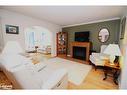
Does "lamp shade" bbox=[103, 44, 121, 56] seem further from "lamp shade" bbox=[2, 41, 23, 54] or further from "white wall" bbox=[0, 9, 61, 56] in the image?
"lamp shade" bbox=[2, 41, 23, 54]

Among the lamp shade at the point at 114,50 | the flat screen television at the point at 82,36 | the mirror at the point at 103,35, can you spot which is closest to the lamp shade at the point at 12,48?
the lamp shade at the point at 114,50

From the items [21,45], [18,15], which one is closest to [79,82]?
[21,45]

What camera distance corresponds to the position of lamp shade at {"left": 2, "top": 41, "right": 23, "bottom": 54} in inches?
62.4

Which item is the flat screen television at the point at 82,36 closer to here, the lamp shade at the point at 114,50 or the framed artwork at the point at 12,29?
the lamp shade at the point at 114,50

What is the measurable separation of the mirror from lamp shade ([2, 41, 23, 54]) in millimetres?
2804

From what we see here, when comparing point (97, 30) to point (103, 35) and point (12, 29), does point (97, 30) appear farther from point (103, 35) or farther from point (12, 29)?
point (12, 29)

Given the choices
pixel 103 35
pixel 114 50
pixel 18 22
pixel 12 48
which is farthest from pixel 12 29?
pixel 103 35

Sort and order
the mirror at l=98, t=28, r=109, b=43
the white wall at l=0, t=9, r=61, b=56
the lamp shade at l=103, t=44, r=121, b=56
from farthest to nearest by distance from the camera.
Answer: the mirror at l=98, t=28, r=109, b=43, the lamp shade at l=103, t=44, r=121, b=56, the white wall at l=0, t=9, r=61, b=56

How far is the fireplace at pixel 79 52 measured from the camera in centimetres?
364

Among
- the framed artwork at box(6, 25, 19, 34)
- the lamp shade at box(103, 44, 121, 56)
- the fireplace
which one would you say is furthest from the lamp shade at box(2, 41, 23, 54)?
the fireplace
